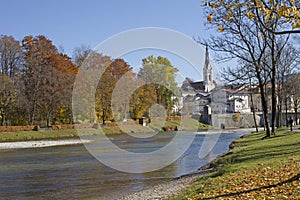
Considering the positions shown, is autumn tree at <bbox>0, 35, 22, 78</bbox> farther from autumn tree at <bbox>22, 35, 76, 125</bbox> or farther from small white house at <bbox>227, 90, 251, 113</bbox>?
small white house at <bbox>227, 90, 251, 113</bbox>

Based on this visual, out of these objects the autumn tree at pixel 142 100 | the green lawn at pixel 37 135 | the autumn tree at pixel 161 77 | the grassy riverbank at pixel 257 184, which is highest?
the autumn tree at pixel 161 77

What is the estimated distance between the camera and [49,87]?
60875 millimetres

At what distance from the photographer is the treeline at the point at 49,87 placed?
194 ft

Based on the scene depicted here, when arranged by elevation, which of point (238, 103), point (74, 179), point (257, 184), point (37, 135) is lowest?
point (74, 179)

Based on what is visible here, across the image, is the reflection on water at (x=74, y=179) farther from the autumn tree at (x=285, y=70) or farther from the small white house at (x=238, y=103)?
the small white house at (x=238, y=103)

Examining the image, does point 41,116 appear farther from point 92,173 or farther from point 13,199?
point 13,199

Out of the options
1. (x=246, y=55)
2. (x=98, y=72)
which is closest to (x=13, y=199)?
(x=246, y=55)

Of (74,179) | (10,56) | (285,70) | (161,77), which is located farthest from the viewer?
(161,77)

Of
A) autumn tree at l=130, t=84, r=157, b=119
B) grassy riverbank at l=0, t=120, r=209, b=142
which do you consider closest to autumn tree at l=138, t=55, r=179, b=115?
autumn tree at l=130, t=84, r=157, b=119

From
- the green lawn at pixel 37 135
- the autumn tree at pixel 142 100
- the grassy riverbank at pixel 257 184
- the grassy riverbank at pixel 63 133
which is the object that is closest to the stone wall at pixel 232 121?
the grassy riverbank at pixel 63 133

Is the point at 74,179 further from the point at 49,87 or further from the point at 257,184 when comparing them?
the point at 49,87

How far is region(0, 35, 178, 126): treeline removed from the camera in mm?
59156

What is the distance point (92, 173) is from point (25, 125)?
135 ft

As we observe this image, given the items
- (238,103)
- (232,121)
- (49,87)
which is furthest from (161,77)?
(238,103)
